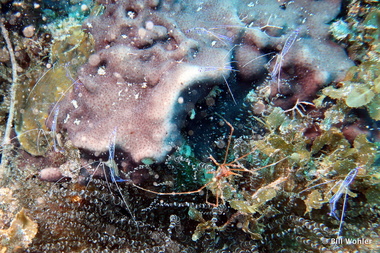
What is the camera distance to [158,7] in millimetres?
2344

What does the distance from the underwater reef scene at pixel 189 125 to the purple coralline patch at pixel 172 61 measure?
0.01 m

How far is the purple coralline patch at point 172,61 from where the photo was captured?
6.82 feet

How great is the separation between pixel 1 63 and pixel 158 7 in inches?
73.8

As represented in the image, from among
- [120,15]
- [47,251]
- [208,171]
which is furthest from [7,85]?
[208,171]

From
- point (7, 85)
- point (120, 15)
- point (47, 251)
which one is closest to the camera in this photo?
point (47, 251)

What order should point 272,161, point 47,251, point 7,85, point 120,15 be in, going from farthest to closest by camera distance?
1. point 7,85
2. point 272,161
3. point 120,15
4. point 47,251

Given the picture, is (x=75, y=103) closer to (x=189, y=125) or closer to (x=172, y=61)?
(x=172, y=61)

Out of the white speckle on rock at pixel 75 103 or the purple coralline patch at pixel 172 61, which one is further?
the white speckle on rock at pixel 75 103

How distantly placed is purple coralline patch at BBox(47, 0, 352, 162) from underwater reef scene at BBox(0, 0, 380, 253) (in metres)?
0.01

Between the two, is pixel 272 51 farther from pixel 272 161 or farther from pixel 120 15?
pixel 120 15

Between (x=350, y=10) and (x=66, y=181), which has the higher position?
(x=350, y=10)

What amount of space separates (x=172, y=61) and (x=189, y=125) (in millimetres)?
668

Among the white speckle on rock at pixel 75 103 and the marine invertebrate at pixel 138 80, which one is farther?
the white speckle on rock at pixel 75 103

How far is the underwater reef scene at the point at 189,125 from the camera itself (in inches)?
83.1
